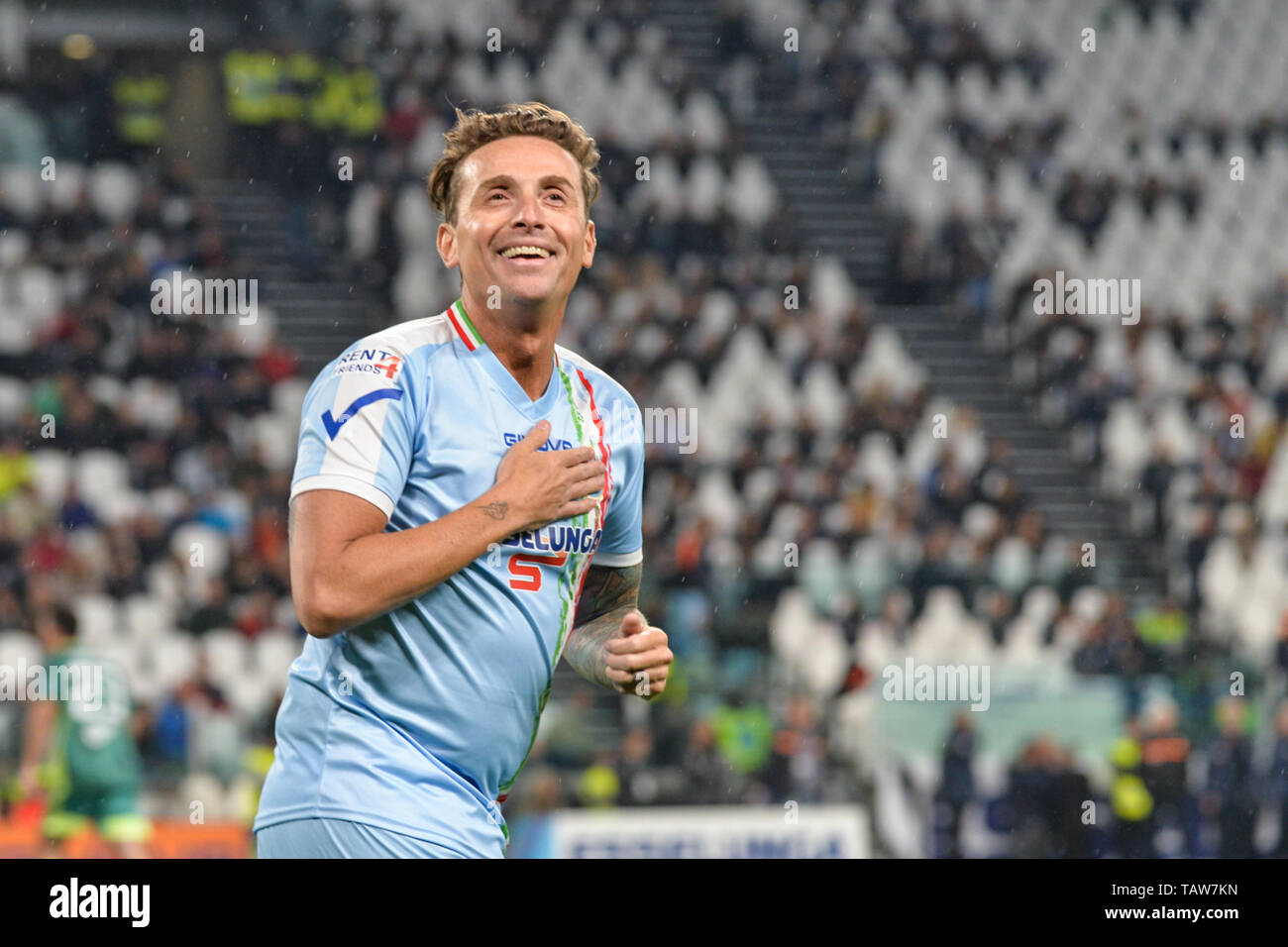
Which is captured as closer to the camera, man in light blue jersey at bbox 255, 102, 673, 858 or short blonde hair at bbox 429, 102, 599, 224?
man in light blue jersey at bbox 255, 102, 673, 858

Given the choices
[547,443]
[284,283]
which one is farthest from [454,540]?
[284,283]

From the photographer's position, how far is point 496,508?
2848mm

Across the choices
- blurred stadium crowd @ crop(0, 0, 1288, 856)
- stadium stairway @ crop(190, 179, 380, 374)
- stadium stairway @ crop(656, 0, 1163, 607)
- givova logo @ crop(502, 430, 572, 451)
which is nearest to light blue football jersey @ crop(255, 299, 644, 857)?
givova logo @ crop(502, 430, 572, 451)

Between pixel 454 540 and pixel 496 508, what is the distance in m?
0.10

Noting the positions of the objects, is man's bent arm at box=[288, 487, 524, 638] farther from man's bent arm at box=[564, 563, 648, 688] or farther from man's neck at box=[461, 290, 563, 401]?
man's bent arm at box=[564, 563, 648, 688]

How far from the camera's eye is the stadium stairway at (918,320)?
13.3m

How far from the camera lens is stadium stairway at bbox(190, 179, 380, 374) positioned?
1335 cm

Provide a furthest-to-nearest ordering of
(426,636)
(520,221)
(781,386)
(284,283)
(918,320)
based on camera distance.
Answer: (918,320), (284,283), (781,386), (520,221), (426,636)

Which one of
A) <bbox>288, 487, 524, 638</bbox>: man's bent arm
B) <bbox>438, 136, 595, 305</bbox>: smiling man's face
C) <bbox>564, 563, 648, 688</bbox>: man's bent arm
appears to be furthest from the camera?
<bbox>564, 563, 648, 688</bbox>: man's bent arm

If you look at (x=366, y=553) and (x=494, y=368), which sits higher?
(x=494, y=368)

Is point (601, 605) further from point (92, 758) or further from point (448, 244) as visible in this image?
point (92, 758)

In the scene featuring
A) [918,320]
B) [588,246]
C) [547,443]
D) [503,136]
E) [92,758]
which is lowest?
[92,758]

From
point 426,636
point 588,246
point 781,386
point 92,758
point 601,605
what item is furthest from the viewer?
point 781,386

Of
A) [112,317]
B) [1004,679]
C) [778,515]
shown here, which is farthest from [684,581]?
[112,317]
